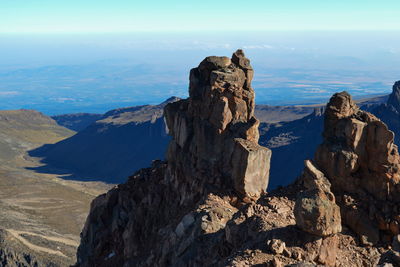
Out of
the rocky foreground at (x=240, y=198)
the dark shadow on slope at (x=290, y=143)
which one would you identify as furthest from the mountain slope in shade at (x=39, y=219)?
the dark shadow on slope at (x=290, y=143)

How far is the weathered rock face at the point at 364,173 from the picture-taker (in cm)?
2119

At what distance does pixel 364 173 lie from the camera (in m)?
22.8

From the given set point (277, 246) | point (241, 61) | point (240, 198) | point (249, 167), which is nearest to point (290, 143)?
point (241, 61)

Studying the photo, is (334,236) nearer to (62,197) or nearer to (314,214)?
(314,214)

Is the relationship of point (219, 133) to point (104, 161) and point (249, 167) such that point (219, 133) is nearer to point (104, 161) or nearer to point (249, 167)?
point (249, 167)

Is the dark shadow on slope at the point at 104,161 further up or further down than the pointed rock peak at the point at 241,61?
further down

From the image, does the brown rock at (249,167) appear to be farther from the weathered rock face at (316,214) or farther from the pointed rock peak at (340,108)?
the weathered rock face at (316,214)

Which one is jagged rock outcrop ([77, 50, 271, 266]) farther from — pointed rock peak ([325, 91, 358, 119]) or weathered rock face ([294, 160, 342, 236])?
pointed rock peak ([325, 91, 358, 119])

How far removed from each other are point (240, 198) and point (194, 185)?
4.19 metres

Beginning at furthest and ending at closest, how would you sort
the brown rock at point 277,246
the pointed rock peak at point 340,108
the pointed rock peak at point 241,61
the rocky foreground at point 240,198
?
the pointed rock peak at point 241,61
the pointed rock peak at point 340,108
the rocky foreground at point 240,198
the brown rock at point 277,246

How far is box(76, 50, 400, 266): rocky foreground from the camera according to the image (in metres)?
18.8

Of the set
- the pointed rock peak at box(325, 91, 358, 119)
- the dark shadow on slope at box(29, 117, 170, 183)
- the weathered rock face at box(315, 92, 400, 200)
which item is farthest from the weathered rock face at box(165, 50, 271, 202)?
the dark shadow on slope at box(29, 117, 170, 183)

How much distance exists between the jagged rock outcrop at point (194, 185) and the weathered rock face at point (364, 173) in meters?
5.90

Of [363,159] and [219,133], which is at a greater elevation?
[363,159]
